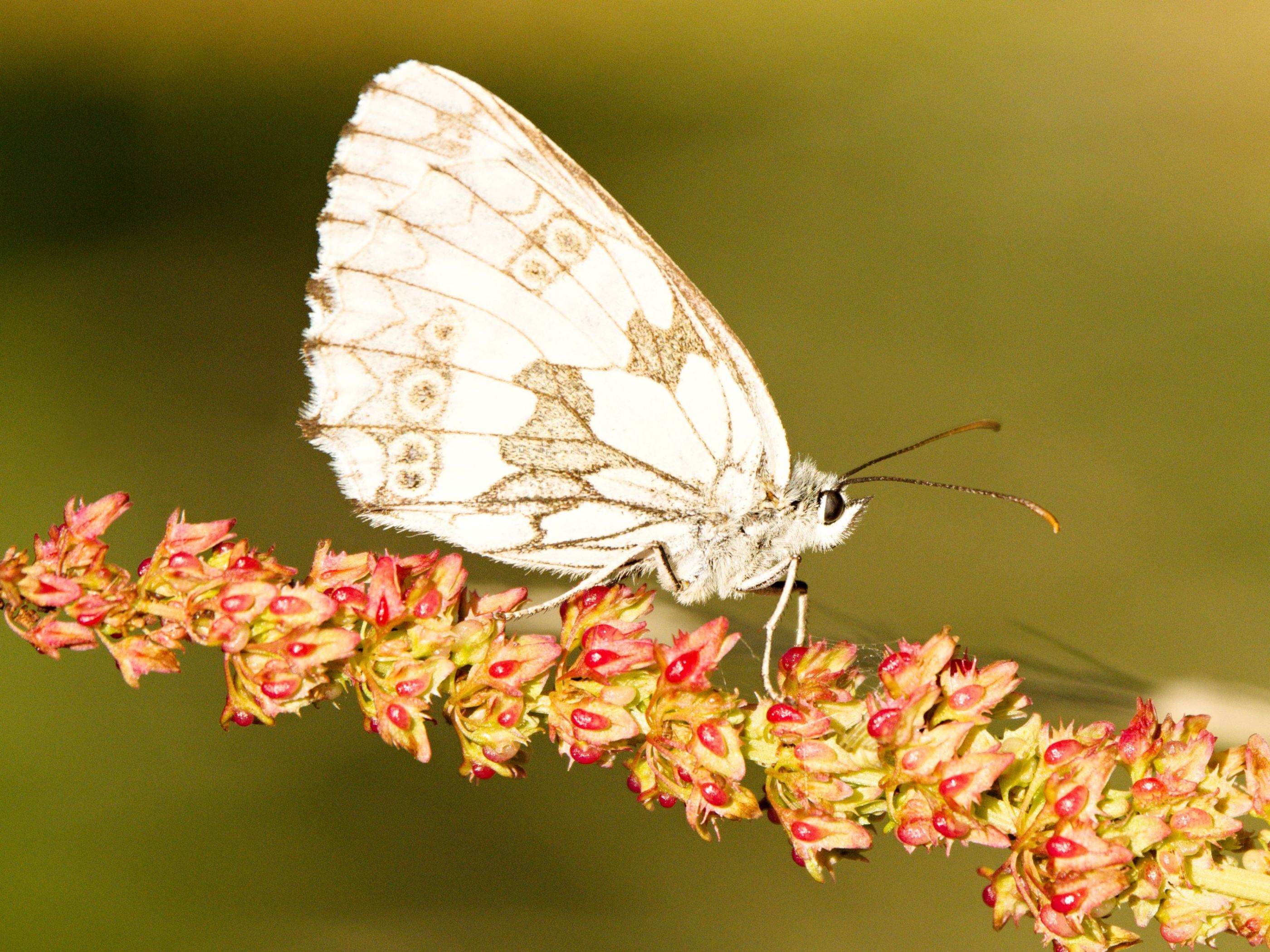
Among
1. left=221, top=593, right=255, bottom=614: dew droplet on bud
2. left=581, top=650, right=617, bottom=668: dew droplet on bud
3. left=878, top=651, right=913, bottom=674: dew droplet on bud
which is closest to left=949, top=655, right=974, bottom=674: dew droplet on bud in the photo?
left=878, top=651, right=913, bottom=674: dew droplet on bud

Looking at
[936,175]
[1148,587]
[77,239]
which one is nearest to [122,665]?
[77,239]

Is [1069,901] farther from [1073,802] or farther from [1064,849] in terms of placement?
[1073,802]

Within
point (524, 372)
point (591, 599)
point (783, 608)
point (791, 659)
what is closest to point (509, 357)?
point (524, 372)

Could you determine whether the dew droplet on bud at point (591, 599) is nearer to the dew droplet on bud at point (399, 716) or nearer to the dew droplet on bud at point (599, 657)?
the dew droplet on bud at point (599, 657)

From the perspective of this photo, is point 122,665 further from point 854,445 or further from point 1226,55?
point 1226,55

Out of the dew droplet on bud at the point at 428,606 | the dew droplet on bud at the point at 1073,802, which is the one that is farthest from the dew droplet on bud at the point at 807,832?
the dew droplet on bud at the point at 428,606
